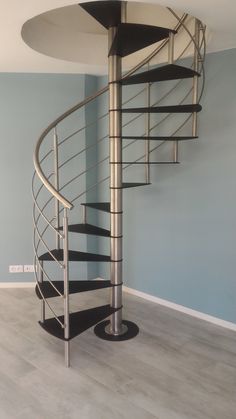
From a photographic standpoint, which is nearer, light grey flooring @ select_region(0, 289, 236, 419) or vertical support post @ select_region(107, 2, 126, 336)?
light grey flooring @ select_region(0, 289, 236, 419)

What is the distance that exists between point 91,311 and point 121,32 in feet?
6.98

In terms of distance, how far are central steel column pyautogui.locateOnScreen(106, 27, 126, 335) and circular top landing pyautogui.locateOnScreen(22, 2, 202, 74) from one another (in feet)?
1.88

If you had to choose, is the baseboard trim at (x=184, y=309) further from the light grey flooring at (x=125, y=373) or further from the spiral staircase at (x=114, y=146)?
the spiral staircase at (x=114, y=146)

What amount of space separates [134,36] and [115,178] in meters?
1.04

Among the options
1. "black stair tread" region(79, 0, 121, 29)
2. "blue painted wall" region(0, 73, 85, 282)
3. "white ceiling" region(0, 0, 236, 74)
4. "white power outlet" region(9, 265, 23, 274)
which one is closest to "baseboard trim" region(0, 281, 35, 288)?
"white power outlet" region(9, 265, 23, 274)

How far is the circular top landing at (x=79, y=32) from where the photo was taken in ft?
9.80

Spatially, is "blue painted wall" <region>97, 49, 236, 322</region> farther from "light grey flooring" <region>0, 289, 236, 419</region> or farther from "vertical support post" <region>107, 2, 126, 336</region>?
"vertical support post" <region>107, 2, 126, 336</region>

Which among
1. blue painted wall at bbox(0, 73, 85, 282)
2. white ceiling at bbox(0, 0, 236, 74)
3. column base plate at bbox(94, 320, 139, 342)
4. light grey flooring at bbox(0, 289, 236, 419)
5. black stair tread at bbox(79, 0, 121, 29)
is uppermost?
black stair tread at bbox(79, 0, 121, 29)

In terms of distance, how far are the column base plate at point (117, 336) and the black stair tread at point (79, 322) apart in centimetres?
22

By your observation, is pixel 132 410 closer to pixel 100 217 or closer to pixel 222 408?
pixel 222 408

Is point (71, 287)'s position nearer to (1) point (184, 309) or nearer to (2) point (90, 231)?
(2) point (90, 231)

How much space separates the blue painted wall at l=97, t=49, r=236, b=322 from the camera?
122 inches

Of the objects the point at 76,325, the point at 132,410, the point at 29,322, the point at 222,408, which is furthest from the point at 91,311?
the point at 222,408

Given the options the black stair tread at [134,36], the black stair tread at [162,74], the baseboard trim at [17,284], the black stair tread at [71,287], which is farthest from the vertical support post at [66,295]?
the baseboard trim at [17,284]
